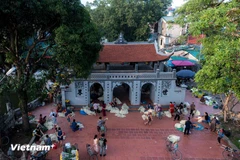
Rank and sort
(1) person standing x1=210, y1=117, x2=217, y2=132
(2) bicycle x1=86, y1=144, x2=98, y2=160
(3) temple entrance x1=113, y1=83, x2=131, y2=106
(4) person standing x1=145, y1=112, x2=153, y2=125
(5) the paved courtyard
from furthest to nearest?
(3) temple entrance x1=113, y1=83, x2=131, y2=106, (4) person standing x1=145, y1=112, x2=153, y2=125, (1) person standing x1=210, y1=117, x2=217, y2=132, (5) the paved courtyard, (2) bicycle x1=86, y1=144, x2=98, y2=160

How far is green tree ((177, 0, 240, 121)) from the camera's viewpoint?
341 inches

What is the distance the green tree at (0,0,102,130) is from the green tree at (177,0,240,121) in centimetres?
587

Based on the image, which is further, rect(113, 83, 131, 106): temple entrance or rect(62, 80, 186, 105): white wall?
rect(113, 83, 131, 106): temple entrance

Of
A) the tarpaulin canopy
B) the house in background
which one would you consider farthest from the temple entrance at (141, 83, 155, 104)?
the house in background

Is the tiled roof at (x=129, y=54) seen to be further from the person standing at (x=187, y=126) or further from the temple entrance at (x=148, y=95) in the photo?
the person standing at (x=187, y=126)

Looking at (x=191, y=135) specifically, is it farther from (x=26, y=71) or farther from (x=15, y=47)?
(x=15, y=47)

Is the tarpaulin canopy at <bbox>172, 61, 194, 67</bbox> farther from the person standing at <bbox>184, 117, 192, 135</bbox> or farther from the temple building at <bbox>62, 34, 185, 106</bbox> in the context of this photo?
the person standing at <bbox>184, 117, 192, 135</bbox>

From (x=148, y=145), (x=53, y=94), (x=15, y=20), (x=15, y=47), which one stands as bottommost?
(x=148, y=145)

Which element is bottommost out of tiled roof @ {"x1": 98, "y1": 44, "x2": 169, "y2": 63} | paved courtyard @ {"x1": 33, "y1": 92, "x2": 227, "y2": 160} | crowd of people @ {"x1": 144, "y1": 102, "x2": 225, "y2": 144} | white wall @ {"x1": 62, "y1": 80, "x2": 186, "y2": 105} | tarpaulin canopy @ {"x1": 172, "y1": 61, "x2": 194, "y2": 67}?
paved courtyard @ {"x1": 33, "y1": 92, "x2": 227, "y2": 160}

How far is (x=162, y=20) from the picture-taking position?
40.2 meters

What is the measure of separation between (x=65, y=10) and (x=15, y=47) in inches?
163

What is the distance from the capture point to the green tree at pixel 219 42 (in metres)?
8.66

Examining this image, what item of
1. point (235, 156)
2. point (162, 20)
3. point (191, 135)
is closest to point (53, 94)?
point (191, 135)

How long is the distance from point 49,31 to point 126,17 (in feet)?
61.1
